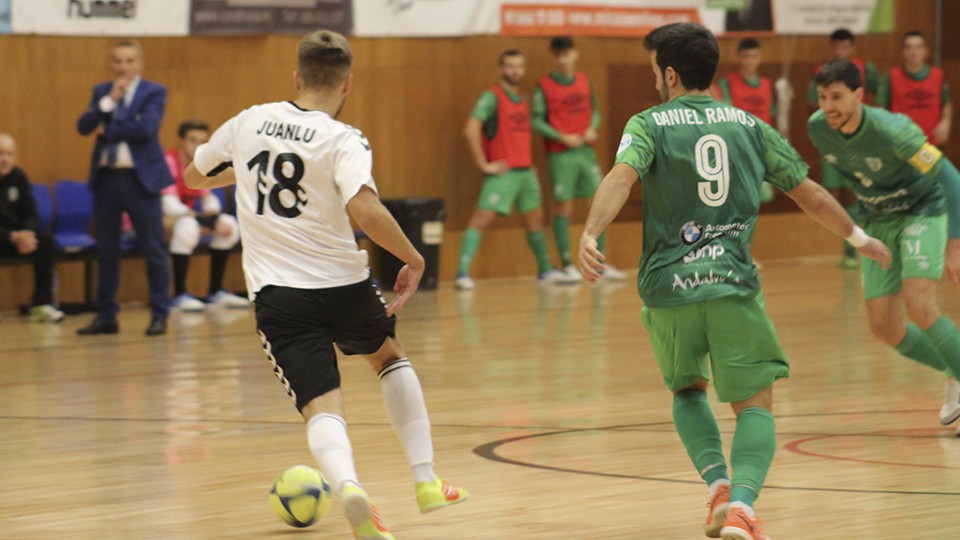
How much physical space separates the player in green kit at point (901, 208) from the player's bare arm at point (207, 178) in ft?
9.50

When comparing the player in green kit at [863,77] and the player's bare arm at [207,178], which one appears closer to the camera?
the player's bare arm at [207,178]

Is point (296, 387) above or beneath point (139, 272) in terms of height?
above

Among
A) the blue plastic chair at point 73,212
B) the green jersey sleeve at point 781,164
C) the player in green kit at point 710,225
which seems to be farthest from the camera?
the blue plastic chair at point 73,212

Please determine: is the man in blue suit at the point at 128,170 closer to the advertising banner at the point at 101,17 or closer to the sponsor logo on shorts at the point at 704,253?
the advertising banner at the point at 101,17

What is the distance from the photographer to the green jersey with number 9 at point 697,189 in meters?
4.75

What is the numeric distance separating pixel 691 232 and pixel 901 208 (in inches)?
109

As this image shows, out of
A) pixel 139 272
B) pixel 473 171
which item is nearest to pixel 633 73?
pixel 473 171

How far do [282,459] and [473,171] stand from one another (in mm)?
9870

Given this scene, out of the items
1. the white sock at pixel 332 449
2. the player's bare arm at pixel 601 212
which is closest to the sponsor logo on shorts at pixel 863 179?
the player's bare arm at pixel 601 212

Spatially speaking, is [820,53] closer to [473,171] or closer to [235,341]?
[473,171]

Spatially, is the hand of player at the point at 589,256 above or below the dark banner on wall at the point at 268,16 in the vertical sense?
below

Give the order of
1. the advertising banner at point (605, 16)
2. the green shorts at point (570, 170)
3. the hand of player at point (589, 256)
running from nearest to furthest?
the hand of player at point (589, 256) < the advertising banner at point (605, 16) < the green shorts at point (570, 170)

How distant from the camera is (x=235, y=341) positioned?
36.2 ft

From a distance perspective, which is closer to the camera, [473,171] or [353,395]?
[353,395]
